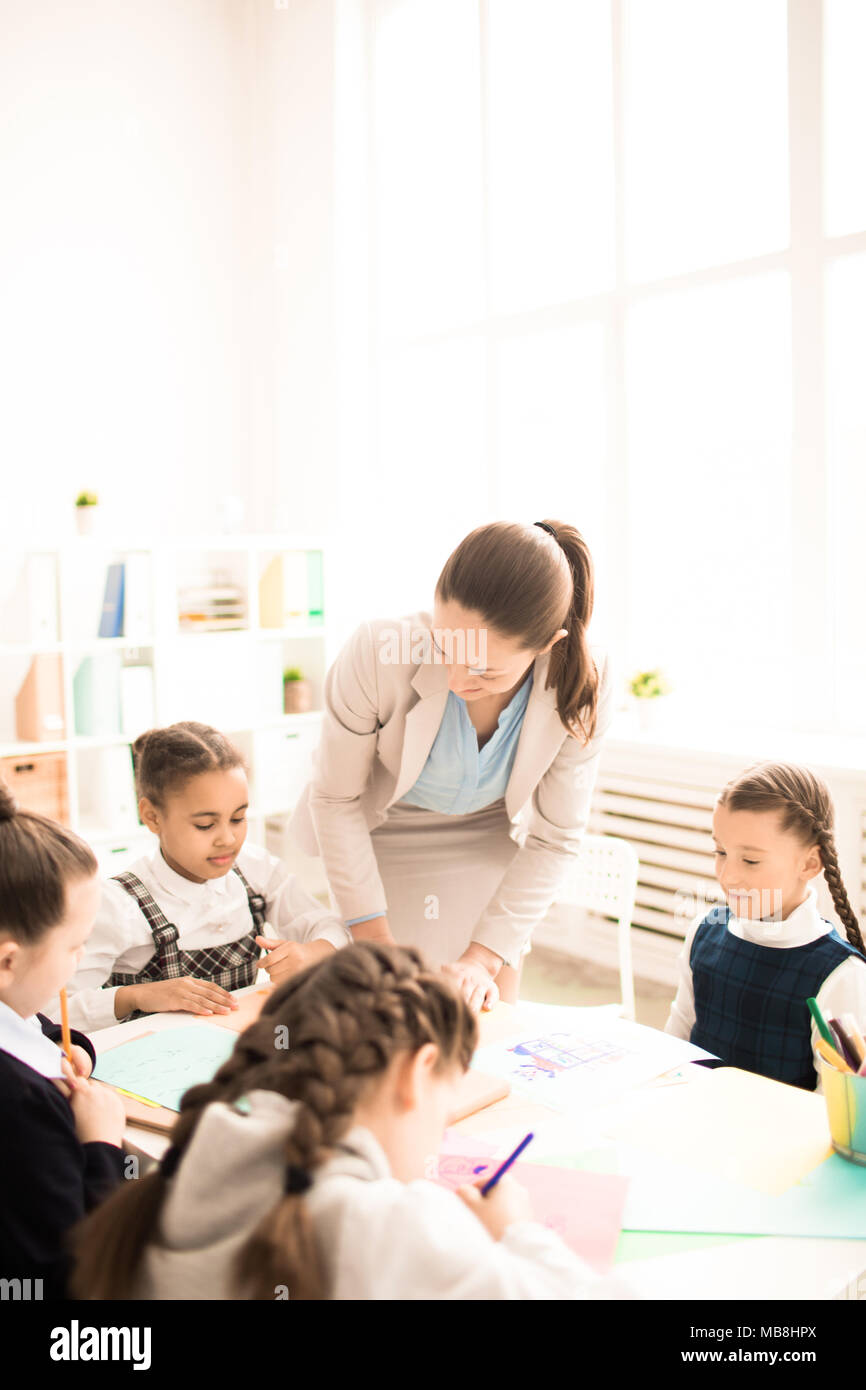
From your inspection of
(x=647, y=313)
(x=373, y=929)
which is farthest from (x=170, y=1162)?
(x=647, y=313)

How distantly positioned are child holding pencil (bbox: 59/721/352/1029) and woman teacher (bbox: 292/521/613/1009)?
15 cm

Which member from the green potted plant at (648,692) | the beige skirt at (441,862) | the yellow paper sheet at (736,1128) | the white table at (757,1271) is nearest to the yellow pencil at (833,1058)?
the yellow paper sheet at (736,1128)

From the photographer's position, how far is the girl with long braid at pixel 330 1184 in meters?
0.86

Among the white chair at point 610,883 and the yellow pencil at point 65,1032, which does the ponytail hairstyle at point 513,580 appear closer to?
the yellow pencil at point 65,1032

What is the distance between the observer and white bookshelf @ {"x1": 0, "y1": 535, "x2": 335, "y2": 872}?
3.83 m

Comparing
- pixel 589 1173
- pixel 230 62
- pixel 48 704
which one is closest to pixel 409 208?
pixel 230 62

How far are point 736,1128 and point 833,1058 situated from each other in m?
0.15

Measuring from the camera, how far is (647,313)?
402cm

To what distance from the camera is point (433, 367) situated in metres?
4.82

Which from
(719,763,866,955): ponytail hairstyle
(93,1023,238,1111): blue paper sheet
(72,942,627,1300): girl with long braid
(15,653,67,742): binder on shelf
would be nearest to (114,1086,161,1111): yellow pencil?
(93,1023,238,1111): blue paper sheet

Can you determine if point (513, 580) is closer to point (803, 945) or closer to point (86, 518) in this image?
point (803, 945)

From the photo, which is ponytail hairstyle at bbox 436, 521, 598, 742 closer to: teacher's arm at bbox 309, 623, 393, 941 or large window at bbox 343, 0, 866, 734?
teacher's arm at bbox 309, 623, 393, 941

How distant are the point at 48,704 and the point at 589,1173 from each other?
296 centimetres

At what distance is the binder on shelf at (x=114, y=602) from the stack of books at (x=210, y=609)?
348 millimetres
